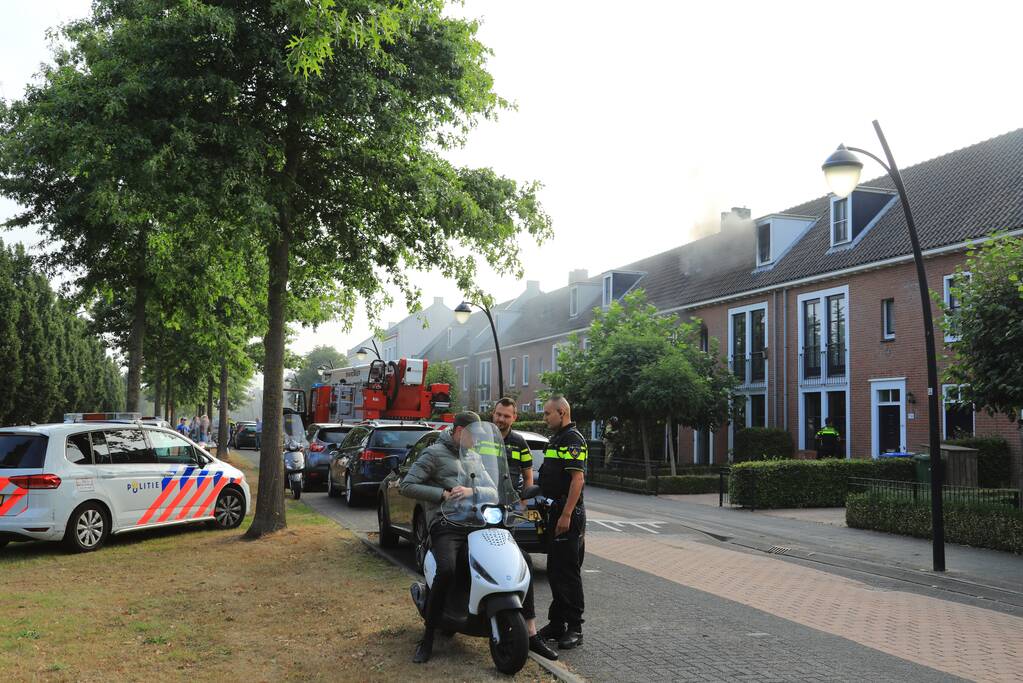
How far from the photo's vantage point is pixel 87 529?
10727mm

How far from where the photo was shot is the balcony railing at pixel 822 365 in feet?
84.2

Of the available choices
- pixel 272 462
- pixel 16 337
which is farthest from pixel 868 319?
pixel 16 337

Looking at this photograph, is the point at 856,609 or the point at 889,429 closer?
the point at 856,609

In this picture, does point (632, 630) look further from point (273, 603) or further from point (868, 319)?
point (868, 319)

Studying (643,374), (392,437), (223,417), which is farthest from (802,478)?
(223,417)

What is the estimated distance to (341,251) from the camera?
13.8 metres

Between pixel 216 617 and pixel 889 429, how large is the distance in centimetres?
2091

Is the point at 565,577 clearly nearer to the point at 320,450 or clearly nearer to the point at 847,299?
the point at 320,450

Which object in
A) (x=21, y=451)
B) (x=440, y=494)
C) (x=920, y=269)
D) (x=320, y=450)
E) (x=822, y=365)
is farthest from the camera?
(x=822, y=365)

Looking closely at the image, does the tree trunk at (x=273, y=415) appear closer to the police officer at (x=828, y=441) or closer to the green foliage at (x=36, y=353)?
the police officer at (x=828, y=441)

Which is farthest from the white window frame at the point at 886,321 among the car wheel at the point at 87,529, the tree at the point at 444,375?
the tree at the point at 444,375

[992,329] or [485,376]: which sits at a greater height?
[485,376]

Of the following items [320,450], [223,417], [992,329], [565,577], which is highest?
[992,329]

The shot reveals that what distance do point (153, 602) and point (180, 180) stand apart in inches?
202
